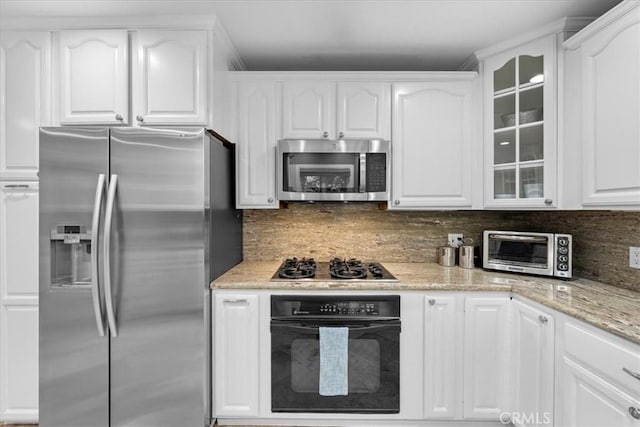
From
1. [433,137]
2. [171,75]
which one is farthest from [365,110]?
[171,75]

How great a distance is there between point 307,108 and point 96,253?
1.52 metres

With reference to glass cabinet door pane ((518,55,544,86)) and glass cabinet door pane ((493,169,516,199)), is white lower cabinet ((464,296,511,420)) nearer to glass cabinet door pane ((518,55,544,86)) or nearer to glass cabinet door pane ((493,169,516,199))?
glass cabinet door pane ((493,169,516,199))

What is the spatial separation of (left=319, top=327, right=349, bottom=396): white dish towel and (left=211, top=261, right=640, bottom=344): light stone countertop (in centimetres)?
25

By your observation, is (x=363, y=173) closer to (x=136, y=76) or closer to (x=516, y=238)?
(x=516, y=238)

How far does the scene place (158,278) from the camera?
180 centimetres

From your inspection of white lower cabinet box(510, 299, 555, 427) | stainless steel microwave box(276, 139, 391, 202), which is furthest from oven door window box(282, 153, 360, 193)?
white lower cabinet box(510, 299, 555, 427)

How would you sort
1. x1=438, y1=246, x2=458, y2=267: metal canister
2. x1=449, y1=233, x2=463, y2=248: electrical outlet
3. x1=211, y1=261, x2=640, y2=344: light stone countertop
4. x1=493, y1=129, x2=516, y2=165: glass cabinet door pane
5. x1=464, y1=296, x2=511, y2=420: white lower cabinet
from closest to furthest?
x1=211, y1=261, x2=640, y2=344: light stone countertop, x1=464, y1=296, x2=511, y2=420: white lower cabinet, x1=493, y1=129, x2=516, y2=165: glass cabinet door pane, x1=438, y1=246, x2=458, y2=267: metal canister, x1=449, y1=233, x2=463, y2=248: electrical outlet

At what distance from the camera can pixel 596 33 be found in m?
1.70

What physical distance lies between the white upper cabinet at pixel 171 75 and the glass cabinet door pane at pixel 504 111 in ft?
6.01

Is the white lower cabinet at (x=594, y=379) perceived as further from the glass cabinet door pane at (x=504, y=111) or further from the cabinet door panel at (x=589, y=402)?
the glass cabinet door pane at (x=504, y=111)

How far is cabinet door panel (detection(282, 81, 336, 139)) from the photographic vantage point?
2.32 meters

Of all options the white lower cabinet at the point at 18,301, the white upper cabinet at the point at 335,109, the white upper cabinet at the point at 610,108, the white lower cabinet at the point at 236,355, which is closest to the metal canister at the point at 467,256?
the white upper cabinet at the point at 610,108

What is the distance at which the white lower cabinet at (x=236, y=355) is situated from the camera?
76.1 inches

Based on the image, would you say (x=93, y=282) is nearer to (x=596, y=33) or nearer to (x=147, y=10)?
(x=147, y=10)
